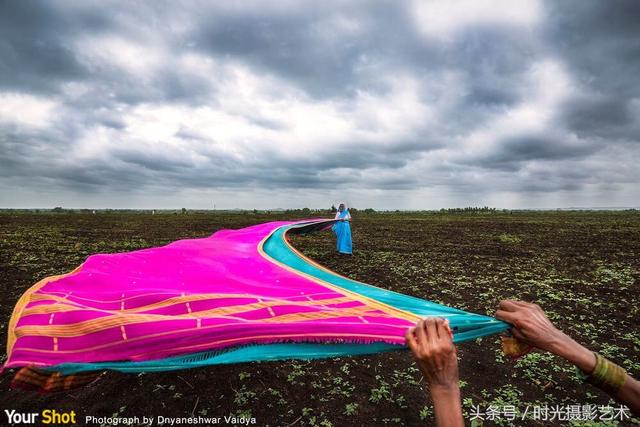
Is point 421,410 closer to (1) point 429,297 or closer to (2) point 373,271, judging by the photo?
(1) point 429,297

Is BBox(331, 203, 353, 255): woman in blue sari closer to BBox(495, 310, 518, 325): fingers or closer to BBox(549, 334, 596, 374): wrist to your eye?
BBox(495, 310, 518, 325): fingers

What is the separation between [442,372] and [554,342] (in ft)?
1.98

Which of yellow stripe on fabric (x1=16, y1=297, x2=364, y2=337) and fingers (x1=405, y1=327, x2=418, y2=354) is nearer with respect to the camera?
fingers (x1=405, y1=327, x2=418, y2=354)

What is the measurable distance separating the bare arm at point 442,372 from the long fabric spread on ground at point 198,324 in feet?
1.79

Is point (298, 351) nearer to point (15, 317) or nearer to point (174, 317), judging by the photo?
point (174, 317)

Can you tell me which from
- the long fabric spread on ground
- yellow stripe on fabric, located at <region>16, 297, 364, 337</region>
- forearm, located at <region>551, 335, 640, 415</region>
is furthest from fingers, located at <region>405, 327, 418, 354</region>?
yellow stripe on fabric, located at <region>16, 297, 364, 337</region>

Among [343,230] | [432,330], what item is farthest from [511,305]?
[343,230]

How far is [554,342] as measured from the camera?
5.20ft

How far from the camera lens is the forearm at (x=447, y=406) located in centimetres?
138

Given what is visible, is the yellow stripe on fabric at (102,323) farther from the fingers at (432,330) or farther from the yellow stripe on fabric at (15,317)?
the fingers at (432,330)

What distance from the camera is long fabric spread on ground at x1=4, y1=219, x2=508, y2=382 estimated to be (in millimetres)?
2107

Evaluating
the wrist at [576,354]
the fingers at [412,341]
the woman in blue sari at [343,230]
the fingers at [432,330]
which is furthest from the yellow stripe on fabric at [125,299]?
the woman in blue sari at [343,230]

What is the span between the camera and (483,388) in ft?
14.0

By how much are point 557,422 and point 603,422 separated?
44 cm
